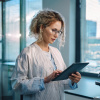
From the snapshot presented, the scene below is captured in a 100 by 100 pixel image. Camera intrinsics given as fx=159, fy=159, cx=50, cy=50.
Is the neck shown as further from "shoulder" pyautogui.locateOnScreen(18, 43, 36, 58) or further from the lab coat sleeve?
the lab coat sleeve

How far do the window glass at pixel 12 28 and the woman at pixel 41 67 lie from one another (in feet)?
3.92

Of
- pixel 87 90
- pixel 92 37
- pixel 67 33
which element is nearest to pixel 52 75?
pixel 87 90

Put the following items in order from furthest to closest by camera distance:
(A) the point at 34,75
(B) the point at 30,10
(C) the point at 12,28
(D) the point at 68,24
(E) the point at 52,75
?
(B) the point at 30,10 → (C) the point at 12,28 → (D) the point at 68,24 → (A) the point at 34,75 → (E) the point at 52,75

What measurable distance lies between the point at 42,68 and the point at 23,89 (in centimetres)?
22

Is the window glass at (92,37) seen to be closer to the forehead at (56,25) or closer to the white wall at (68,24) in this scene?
the white wall at (68,24)

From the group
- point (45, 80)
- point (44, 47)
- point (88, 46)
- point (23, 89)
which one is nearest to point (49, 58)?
point (44, 47)

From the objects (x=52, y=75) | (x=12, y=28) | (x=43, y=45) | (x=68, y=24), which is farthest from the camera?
(x=12, y=28)

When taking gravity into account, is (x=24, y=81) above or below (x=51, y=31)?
below

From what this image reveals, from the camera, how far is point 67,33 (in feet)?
8.04

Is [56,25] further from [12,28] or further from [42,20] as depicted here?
[12,28]

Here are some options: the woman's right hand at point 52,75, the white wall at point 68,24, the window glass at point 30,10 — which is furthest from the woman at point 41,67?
the window glass at point 30,10

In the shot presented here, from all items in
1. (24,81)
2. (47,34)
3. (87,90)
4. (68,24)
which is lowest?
(87,90)

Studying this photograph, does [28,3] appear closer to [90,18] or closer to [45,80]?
[90,18]

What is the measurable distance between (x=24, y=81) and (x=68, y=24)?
1.44m
